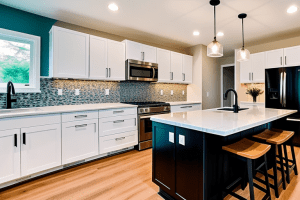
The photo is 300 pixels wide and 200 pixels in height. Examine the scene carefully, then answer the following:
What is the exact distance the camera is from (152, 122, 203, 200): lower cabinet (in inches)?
54.3

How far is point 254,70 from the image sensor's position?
4211 mm

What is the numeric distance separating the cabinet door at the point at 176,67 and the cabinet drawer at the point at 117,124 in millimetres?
1756

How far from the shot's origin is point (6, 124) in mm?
1857

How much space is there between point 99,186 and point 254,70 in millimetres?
4509

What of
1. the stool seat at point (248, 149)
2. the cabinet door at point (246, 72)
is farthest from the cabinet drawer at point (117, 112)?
the cabinet door at point (246, 72)

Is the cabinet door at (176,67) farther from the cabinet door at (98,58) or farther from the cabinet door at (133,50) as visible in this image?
the cabinet door at (98,58)

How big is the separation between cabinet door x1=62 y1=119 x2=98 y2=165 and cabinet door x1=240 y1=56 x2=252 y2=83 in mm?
4070

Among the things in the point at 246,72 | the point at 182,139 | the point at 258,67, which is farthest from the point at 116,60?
the point at 258,67

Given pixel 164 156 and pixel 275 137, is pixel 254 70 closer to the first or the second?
pixel 275 137

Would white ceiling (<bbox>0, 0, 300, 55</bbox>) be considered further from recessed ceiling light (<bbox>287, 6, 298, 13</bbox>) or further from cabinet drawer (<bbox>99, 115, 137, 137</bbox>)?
cabinet drawer (<bbox>99, 115, 137, 137</bbox>)

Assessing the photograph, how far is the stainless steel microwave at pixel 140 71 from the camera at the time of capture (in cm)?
331

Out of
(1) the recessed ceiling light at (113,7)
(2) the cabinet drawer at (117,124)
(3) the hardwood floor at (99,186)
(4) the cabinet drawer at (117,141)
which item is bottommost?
(3) the hardwood floor at (99,186)

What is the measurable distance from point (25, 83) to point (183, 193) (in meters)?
2.88

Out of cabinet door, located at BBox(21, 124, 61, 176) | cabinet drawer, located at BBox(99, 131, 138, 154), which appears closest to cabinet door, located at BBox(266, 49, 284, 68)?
cabinet drawer, located at BBox(99, 131, 138, 154)
